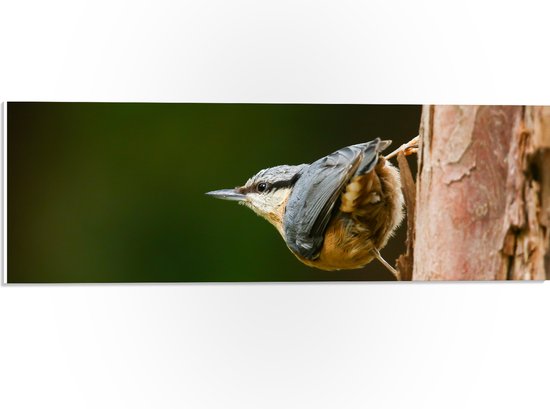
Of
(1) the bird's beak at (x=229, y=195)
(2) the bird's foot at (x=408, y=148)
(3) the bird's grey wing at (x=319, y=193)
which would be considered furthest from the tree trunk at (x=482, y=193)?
(1) the bird's beak at (x=229, y=195)

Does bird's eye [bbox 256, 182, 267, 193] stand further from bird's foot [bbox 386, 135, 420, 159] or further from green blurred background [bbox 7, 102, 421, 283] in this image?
bird's foot [bbox 386, 135, 420, 159]

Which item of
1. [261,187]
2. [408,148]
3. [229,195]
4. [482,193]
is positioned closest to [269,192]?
[261,187]

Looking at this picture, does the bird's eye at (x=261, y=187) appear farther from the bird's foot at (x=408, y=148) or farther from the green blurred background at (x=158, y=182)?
the bird's foot at (x=408, y=148)

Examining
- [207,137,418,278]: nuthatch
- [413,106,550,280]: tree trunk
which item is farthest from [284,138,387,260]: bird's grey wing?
[413,106,550,280]: tree trunk

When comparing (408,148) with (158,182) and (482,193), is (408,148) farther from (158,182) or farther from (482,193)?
(158,182)
